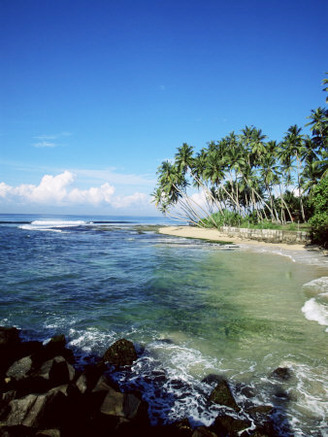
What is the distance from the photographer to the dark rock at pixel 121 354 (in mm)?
5328

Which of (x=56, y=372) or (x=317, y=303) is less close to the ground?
(x=56, y=372)

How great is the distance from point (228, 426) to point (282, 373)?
192 centimetres

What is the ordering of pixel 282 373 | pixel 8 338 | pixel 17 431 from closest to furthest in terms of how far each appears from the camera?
pixel 17 431 → pixel 282 373 → pixel 8 338

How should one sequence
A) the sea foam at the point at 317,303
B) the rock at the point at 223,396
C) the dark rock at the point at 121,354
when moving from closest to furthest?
the rock at the point at 223,396, the dark rock at the point at 121,354, the sea foam at the point at 317,303

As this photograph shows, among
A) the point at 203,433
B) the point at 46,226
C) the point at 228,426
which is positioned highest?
the point at 203,433

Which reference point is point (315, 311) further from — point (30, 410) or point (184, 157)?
point (184, 157)

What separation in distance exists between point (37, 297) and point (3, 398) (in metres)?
6.43

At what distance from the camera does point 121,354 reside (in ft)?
17.8

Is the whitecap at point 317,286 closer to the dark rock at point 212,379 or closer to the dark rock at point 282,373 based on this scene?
the dark rock at point 282,373

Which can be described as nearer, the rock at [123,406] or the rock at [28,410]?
the rock at [28,410]

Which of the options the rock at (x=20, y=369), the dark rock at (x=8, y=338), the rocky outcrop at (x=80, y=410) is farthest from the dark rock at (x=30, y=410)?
the dark rock at (x=8, y=338)

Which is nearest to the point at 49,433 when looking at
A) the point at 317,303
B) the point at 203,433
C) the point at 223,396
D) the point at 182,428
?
the point at 182,428

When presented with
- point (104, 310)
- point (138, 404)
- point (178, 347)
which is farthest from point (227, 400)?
point (104, 310)

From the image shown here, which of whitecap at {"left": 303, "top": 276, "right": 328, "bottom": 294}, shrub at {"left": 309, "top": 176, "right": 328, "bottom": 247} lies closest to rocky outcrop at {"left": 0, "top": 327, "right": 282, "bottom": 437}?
whitecap at {"left": 303, "top": 276, "right": 328, "bottom": 294}
